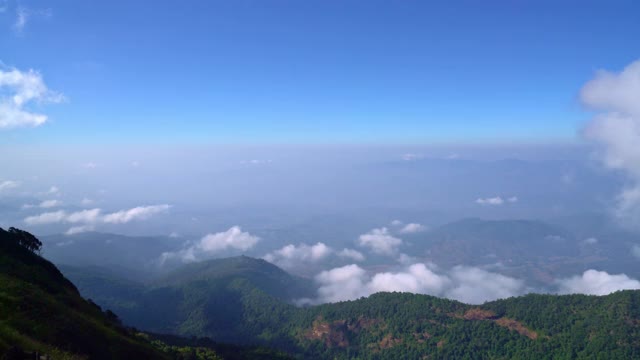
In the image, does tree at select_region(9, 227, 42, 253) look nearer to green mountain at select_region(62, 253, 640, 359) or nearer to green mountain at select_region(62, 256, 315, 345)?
green mountain at select_region(62, 253, 640, 359)

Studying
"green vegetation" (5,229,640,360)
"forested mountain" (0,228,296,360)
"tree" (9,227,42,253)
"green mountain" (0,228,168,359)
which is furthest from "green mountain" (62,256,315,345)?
"green mountain" (0,228,168,359)

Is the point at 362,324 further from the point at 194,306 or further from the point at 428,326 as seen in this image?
the point at 194,306

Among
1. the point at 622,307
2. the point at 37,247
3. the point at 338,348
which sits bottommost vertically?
the point at 338,348

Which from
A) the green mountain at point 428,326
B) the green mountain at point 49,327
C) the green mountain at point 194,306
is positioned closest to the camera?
the green mountain at point 49,327

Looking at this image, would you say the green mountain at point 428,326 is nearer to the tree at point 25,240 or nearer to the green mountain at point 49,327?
the tree at point 25,240

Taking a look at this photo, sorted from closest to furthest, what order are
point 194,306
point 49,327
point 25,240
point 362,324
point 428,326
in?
point 49,327
point 25,240
point 428,326
point 362,324
point 194,306

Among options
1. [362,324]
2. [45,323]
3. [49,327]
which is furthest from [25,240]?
[362,324]

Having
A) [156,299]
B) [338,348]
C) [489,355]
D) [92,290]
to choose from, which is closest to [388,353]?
[338,348]

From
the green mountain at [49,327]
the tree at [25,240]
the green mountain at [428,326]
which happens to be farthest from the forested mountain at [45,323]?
the green mountain at [428,326]

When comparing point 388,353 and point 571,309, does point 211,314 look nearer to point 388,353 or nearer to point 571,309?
point 388,353

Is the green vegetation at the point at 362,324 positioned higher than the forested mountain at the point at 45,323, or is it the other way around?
the forested mountain at the point at 45,323

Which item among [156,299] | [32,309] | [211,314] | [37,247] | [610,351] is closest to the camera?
[32,309]
